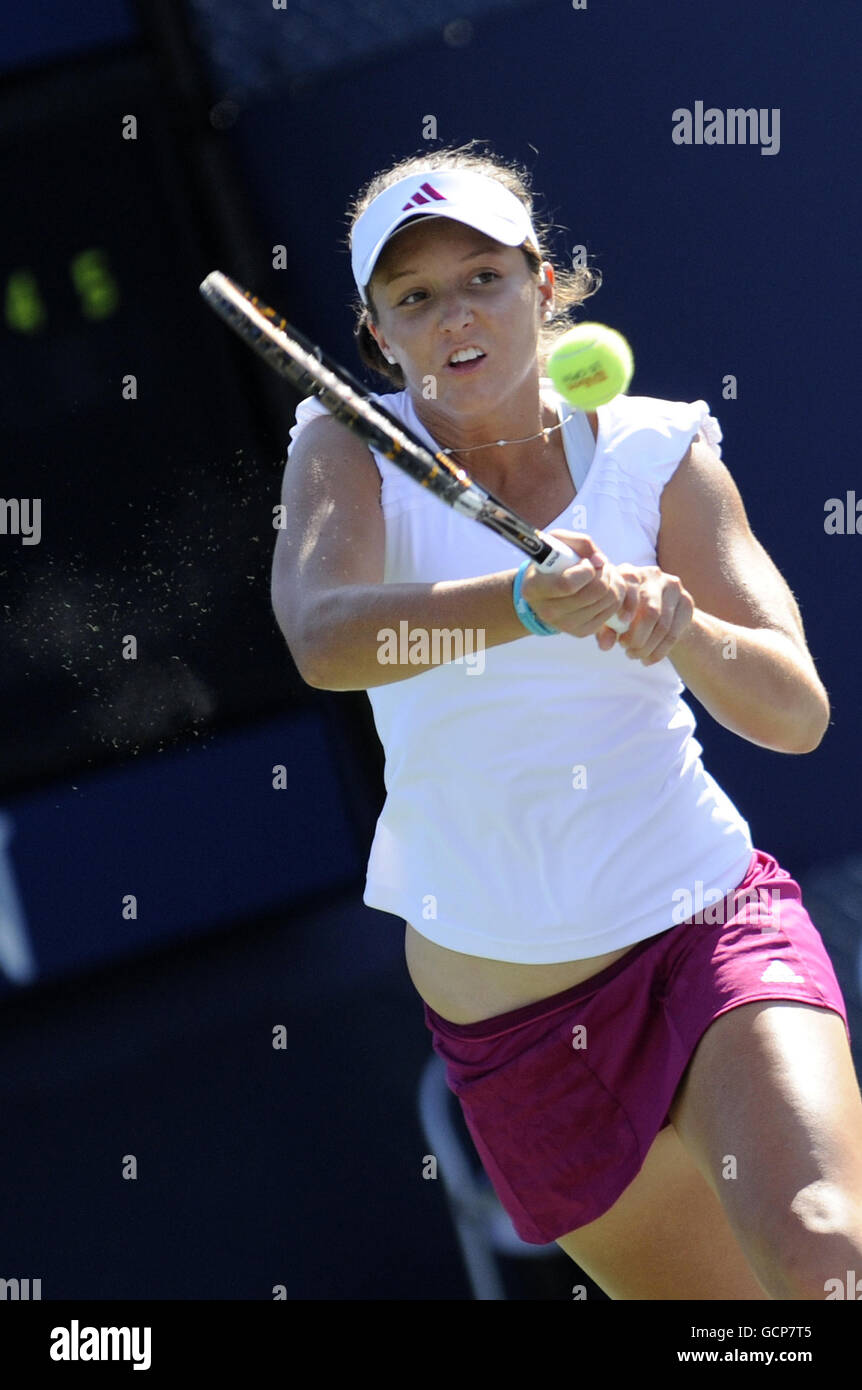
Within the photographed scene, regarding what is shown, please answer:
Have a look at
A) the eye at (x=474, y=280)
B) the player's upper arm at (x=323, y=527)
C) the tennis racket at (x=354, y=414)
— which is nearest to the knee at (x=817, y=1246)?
the tennis racket at (x=354, y=414)

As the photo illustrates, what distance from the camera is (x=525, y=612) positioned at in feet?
6.56

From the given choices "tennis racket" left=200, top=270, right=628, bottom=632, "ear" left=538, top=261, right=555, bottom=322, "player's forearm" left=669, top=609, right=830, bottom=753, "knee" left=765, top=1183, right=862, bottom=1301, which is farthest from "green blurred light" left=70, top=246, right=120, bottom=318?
"knee" left=765, top=1183, right=862, bottom=1301

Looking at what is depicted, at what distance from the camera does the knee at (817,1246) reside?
6.35 feet

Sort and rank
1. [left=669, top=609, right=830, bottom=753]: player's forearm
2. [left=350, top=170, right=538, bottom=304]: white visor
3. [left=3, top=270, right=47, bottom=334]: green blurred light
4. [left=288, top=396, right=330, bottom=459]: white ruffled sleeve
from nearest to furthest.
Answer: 1. [left=669, top=609, right=830, bottom=753]: player's forearm
2. [left=350, top=170, right=538, bottom=304]: white visor
3. [left=288, top=396, right=330, bottom=459]: white ruffled sleeve
4. [left=3, top=270, right=47, bottom=334]: green blurred light

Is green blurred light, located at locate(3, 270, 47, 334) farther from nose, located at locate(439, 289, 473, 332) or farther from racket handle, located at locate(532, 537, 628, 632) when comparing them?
racket handle, located at locate(532, 537, 628, 632)

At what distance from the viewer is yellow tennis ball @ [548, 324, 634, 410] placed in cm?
219

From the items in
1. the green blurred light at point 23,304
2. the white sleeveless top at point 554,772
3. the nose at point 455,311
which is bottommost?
the white sleeveless top at point 554,772

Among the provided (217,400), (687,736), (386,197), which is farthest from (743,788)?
(386,197)

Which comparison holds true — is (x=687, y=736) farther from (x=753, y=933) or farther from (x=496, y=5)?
(x=496, y=5)

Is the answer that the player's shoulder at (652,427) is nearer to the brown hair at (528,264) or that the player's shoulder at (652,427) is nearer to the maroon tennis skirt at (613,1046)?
the brown hair at (528,264)

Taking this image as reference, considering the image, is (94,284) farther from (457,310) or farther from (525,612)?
(525,612)

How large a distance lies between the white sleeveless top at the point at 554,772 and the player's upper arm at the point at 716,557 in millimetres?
32

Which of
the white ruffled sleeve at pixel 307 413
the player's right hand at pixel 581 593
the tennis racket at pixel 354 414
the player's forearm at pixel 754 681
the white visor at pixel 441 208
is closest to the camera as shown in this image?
the player's right hand at pixel 581 593
